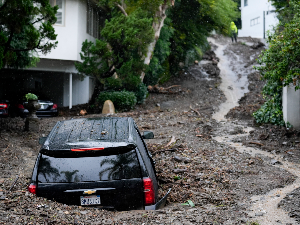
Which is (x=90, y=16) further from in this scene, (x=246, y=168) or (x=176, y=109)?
(x=246, y=168)

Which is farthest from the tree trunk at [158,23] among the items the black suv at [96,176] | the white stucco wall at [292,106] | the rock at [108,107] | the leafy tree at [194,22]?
the black suv at [96,176]

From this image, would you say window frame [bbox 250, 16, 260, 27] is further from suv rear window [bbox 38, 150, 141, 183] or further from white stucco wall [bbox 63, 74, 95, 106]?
suv rear window [bbox 38, 150, 141, 183]

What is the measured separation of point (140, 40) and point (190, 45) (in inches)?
361

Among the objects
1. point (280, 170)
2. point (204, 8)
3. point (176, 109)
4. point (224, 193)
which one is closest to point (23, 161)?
point (224, 193)

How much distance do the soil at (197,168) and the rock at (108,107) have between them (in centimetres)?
Result: 141

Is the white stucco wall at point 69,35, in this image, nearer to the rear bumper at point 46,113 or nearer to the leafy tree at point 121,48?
the leafy tree at point 121,48

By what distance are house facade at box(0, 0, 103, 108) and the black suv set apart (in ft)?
42.6

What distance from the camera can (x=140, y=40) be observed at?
17453 mm

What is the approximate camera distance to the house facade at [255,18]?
37269mm

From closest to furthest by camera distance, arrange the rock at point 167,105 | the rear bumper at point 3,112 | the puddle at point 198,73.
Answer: the rear bumper at point 3,112, the rock at point 167,105, the puddle at point 198,73

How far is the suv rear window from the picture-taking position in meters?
4.18

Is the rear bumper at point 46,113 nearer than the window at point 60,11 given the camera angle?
Yes

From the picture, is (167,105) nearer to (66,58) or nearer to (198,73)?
(66,58)

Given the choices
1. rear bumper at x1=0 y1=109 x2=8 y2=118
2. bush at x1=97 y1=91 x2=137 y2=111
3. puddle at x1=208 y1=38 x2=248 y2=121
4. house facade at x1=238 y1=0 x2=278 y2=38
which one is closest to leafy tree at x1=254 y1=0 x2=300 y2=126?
puddle at x1=208 y1=38 x2=248 y2=121
